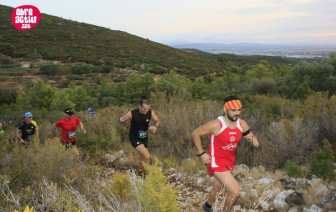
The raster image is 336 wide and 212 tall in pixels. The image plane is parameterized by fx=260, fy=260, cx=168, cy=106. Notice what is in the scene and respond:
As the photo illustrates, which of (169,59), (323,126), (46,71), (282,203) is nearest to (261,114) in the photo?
(323,126)

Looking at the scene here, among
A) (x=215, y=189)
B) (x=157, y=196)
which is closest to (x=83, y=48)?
(x=215, y=189)

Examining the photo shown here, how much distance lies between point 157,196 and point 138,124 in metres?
2.81

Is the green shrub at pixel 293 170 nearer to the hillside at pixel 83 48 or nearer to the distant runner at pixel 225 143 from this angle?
the distant runner at pixel 225 143

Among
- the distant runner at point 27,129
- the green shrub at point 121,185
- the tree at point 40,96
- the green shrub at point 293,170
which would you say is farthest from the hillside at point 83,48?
the green shrub at point 121,185

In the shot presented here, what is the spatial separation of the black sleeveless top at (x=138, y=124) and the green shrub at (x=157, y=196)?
8.45 feet

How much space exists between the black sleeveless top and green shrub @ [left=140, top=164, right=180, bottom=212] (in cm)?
257

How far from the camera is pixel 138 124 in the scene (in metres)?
5.21

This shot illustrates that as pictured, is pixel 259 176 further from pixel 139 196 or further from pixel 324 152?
pixel 139 196

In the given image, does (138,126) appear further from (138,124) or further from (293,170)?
(293,170)

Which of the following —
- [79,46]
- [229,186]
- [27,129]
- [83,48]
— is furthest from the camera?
[79,46]

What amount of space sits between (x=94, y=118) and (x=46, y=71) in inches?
1040

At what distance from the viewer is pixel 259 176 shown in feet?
15.7

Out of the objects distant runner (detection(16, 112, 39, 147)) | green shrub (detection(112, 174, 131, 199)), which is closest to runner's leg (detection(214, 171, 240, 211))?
green shrub (detection(112, 174, 131, 199))

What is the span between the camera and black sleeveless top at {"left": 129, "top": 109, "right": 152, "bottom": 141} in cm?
519
